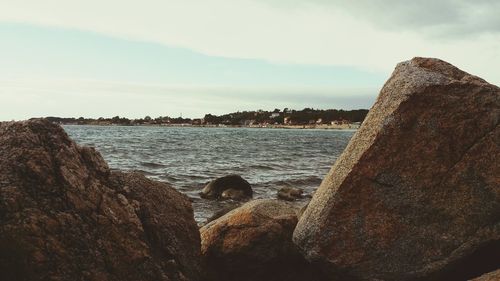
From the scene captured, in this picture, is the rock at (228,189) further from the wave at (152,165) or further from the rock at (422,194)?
the wave at (152,165)

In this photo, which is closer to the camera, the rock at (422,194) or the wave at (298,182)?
the rock at (422,194)

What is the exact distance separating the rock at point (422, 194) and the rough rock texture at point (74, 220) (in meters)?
2.03

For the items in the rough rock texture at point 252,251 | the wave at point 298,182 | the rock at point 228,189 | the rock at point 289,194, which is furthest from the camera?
the wave at point 298,182

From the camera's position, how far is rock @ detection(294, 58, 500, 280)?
5941mm

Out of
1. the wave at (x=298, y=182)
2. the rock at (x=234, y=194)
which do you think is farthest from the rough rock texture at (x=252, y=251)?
the wave at (x=298, y=182)

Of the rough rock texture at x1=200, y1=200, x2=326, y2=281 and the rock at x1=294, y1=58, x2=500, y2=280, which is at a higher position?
the rock at x1=294, y1=58, x2=500, y2=280

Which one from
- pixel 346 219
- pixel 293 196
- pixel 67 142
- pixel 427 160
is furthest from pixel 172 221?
pixel 293 196

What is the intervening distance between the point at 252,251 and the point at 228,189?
1056cm

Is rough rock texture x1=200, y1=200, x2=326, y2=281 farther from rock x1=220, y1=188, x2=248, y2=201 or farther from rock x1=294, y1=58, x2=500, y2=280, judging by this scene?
rock x1=220, y1=188, x2=248, y2=201

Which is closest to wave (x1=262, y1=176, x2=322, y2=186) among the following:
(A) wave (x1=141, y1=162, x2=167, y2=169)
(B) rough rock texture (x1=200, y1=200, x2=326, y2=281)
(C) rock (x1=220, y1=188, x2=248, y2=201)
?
(C) rock (x1=220, y1=188, x2=248, y2=201)

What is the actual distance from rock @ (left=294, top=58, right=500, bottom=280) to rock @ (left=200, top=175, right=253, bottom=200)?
1115cm

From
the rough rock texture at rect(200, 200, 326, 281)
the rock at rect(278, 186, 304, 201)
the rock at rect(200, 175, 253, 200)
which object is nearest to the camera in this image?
the rough rock texture at rect(200, 200, 326, 281)

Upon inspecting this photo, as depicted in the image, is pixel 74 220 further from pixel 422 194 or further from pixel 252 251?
pixel 422 194

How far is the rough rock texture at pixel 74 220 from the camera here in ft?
15.1
